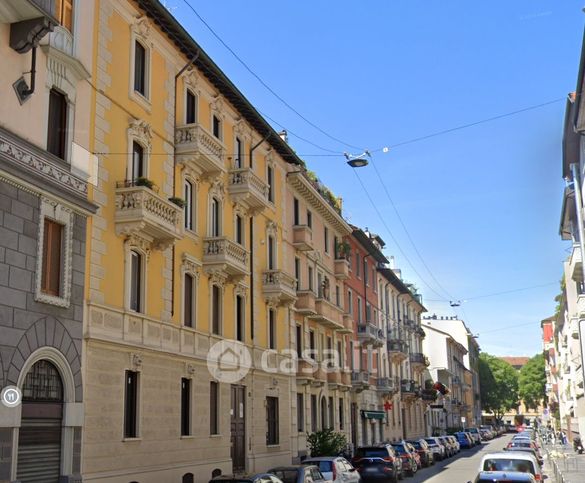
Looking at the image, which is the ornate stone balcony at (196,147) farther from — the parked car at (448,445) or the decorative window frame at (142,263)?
the parked car at (448,445)

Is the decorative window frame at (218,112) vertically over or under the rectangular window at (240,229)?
over

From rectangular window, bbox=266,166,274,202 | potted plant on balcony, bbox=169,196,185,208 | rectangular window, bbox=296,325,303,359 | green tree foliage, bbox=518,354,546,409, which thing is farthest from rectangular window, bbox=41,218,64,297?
green tree foliage, bbox=518,354,546,409

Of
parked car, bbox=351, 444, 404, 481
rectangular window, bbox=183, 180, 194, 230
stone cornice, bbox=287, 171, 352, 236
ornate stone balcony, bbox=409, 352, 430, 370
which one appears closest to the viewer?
rectangular window, bbox=183, 180, 194, 230

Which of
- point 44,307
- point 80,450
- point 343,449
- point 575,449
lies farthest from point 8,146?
point 575,449

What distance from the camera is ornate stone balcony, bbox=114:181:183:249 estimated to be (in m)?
19.4

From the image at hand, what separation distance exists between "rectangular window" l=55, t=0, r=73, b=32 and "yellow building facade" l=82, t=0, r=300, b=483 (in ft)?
4.12

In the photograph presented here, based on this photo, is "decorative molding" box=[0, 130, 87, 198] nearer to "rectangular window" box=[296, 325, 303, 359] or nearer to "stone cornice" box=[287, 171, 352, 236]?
"stone cornice" box=[287, 171, 352, 236]

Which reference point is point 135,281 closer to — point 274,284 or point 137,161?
point 137,161

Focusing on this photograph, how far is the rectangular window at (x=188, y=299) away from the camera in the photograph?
23.7 meters

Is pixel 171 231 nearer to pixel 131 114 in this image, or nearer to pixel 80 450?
pixel 131 114

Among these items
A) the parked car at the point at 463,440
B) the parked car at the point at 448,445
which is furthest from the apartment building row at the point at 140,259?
the parked car at the point at 463,440

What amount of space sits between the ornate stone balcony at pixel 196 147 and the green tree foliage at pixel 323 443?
14.6m

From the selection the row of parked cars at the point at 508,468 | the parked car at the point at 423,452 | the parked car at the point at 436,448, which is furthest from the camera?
the parked car at the point at 436,448

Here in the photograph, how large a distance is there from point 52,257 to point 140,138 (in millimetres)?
5542
